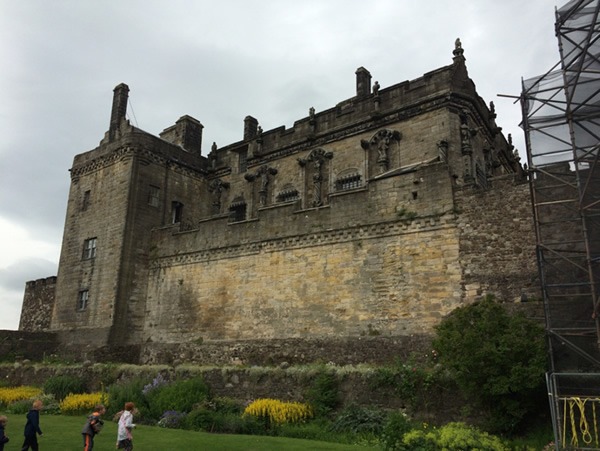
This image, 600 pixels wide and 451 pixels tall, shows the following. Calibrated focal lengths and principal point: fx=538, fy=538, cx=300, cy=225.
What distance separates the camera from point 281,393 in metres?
16.8

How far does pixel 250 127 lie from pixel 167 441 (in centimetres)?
2158

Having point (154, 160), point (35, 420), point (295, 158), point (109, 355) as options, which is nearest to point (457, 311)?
point (35, 420)

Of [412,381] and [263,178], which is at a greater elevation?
[263,178]

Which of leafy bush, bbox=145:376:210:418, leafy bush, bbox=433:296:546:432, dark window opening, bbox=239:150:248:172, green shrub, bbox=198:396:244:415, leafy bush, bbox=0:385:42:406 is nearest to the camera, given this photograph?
leafy bush, bbox=433:296:546:432

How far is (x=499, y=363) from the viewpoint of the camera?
41.5 feet

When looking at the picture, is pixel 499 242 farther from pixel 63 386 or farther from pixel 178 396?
pixel 63 386

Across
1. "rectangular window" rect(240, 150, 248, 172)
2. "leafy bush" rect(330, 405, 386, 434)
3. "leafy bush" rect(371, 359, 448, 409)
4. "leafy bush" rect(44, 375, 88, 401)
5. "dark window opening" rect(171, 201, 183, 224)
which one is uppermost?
Result: "rectangular window" rect(240, 150, 248, 172)

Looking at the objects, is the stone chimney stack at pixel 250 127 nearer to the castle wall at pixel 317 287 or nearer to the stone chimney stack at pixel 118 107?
the stone chimney stack at pixel 118 107

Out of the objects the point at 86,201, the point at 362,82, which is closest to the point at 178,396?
the point at 86,201

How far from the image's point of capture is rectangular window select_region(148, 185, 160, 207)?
26906 millimetres

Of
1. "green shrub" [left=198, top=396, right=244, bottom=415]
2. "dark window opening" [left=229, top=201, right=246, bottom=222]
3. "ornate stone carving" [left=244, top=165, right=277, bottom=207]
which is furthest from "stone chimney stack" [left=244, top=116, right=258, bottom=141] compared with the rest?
"green shrub" [left=198, top=396, right=244, bottom=415]

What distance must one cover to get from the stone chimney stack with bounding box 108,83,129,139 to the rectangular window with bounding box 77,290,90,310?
8.21 metres

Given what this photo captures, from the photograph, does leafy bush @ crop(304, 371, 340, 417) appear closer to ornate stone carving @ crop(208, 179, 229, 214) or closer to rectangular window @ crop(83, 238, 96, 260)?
ornate stone carving @ crop(208, 179, 229, 214)

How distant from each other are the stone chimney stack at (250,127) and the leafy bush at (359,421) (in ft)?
64.0
